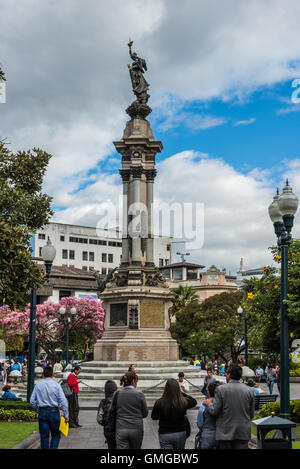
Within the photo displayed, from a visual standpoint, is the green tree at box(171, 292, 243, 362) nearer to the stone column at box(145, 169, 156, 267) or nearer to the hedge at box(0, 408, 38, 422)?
the stone column at box(145, 169, 156, 267)

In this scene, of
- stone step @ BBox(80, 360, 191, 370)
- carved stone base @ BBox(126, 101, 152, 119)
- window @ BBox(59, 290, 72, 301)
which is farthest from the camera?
window @ BBox(59, 290, 72, 301)

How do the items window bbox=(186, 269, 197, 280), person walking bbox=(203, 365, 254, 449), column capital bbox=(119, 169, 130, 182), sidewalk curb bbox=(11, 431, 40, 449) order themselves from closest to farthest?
1. person walking bbox=(203, 365, 254, 449)
2. sidewalk curb bbox=(11, 431, 40, 449)
3. column capital bbox=(119, 169, 130, 182)
4. window bbox=(186, 269, 197, 280)

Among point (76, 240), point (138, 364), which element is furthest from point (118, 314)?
point (76, 240)

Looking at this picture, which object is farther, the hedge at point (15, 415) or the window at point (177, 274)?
the window at point (177, 274)

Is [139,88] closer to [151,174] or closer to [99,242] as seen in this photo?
[151,174]

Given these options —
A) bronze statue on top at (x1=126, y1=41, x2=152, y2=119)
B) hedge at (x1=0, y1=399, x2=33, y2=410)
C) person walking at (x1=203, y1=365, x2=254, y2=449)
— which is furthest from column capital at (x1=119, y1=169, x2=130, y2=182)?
person walking at (x1=203, y1=365, x2=254, y2=449)

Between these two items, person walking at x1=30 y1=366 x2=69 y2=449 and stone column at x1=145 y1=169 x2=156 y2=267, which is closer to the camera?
person walking at x1=30 y1=366 x2=69 y2=449

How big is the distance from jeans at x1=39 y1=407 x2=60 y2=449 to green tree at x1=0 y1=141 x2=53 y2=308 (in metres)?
4.30

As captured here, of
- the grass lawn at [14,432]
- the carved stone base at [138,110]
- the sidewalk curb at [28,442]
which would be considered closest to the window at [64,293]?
the carved stone base at [138,110]

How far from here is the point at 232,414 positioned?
316 inches

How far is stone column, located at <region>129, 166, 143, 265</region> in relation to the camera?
1165 inches

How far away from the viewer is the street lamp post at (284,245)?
1234 cm

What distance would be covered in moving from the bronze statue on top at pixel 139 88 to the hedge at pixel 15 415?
19.6 m

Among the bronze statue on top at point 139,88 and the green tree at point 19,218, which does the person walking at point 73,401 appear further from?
the bronze statue on top at point 139,88
